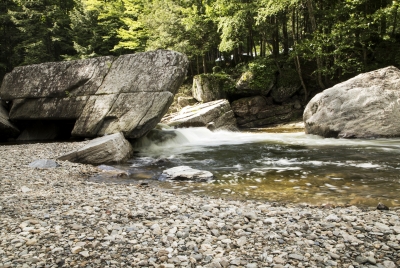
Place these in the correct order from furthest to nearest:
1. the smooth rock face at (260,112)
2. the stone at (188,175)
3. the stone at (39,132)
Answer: the smooth rock face at (260,112) < the stone at (39,132) < the stone at (188,175)

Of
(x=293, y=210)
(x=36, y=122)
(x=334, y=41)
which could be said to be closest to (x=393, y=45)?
(x=334, y=41)

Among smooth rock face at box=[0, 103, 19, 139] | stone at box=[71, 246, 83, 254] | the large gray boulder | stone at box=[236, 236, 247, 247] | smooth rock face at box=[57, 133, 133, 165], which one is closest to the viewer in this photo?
stone at box=[71, 246, 83, 254]

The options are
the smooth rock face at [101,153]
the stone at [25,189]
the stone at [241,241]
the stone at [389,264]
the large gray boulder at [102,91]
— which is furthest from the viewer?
the large gray boulder at [102,91]

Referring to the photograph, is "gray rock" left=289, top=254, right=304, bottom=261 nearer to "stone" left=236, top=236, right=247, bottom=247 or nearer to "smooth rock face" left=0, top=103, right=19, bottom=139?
"stone" left=236, top=236, right=247, bottom=247

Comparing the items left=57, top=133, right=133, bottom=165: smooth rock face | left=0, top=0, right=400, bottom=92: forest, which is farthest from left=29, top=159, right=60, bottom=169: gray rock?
left=0, top=0, right=400, bottom=92: forest

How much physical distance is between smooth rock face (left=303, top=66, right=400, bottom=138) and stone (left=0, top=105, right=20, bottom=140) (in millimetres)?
15622

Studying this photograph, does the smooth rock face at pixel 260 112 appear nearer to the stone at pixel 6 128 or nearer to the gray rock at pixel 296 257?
the stone at pixel 6 128

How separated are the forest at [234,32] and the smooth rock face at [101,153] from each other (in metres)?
13.2

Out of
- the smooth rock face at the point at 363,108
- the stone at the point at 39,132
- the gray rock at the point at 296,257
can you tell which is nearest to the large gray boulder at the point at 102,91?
the stone at the point at 39,132

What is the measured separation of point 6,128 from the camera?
562 inches

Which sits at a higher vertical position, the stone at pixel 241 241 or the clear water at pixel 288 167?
the stone at pixel 241 241

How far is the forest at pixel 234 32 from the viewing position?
57.6ft

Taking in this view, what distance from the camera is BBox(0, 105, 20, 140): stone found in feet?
46.5

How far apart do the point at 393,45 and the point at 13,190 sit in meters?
22.2
